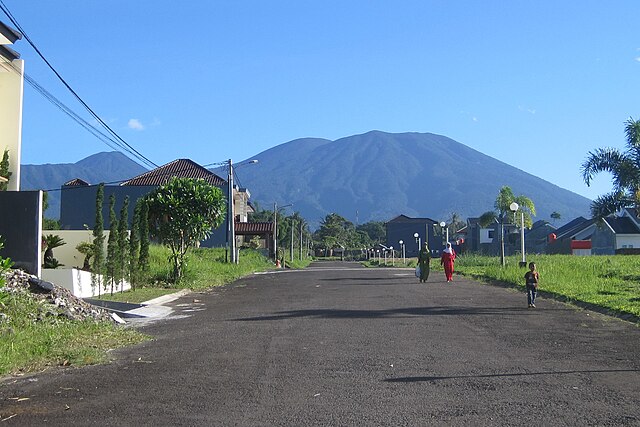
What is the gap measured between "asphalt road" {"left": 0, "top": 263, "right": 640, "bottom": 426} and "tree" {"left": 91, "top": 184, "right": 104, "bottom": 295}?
565 centimetres

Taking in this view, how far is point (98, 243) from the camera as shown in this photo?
61.1ft

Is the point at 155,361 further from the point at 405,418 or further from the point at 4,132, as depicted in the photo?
the point at 4,132

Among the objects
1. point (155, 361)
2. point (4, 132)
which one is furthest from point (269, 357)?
point (4, 132)

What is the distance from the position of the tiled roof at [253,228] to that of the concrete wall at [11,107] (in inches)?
1682

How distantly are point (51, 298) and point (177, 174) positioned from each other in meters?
50.5

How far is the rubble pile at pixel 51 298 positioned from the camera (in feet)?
41.2

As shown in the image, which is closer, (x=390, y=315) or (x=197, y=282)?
(x=390, y=315)

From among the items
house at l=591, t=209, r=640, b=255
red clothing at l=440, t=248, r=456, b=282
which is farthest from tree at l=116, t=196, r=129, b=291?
house at l=591, t=209, r=640, b=255

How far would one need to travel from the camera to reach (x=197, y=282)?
26031 millimetres

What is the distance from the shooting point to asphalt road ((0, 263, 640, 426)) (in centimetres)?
624

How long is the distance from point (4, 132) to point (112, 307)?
27.4 feet

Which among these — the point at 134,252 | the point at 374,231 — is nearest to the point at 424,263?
the point at 134,252

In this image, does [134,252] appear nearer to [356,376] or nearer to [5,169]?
[5,169]

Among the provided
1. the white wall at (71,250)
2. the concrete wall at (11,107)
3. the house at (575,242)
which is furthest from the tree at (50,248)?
the house at (575,242)
